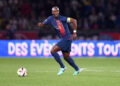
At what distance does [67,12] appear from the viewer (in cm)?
2519

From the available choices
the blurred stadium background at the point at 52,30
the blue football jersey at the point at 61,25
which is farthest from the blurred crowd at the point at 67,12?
the blue football jersey at the point at 61,25

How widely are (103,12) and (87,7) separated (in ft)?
3.21

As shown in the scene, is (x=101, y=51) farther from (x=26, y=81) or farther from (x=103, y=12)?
(x=26, y=81)

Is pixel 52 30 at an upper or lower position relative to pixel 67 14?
lower

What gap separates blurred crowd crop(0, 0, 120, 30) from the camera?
25109 millimetres

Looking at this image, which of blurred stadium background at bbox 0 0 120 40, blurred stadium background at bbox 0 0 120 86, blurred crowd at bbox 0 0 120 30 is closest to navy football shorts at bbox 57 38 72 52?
blurred stadium background at bbox 0 0 120 86

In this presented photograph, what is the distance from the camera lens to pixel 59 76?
44.1 feet

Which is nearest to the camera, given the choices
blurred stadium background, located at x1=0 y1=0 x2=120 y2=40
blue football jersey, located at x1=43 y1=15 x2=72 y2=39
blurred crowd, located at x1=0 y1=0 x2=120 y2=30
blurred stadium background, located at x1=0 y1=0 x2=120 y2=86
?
blue football jersey, located at x1=43 y1=15 x2=72 y2=39

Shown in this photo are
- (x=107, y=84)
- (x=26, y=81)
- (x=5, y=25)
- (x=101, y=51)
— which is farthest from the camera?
(x=5, y=25)

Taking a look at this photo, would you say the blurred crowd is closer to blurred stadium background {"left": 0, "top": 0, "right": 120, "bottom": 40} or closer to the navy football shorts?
blurred stadium background {"left": 0, "top": 0, "right": 120, "bottom": 40}

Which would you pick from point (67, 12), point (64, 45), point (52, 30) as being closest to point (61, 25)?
point (64, 45)

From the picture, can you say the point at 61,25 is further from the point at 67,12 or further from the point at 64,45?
the point at 67,12

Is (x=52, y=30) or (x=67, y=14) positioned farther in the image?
(x=67, y=14)

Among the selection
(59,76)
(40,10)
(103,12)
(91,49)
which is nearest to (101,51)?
(91,49)
